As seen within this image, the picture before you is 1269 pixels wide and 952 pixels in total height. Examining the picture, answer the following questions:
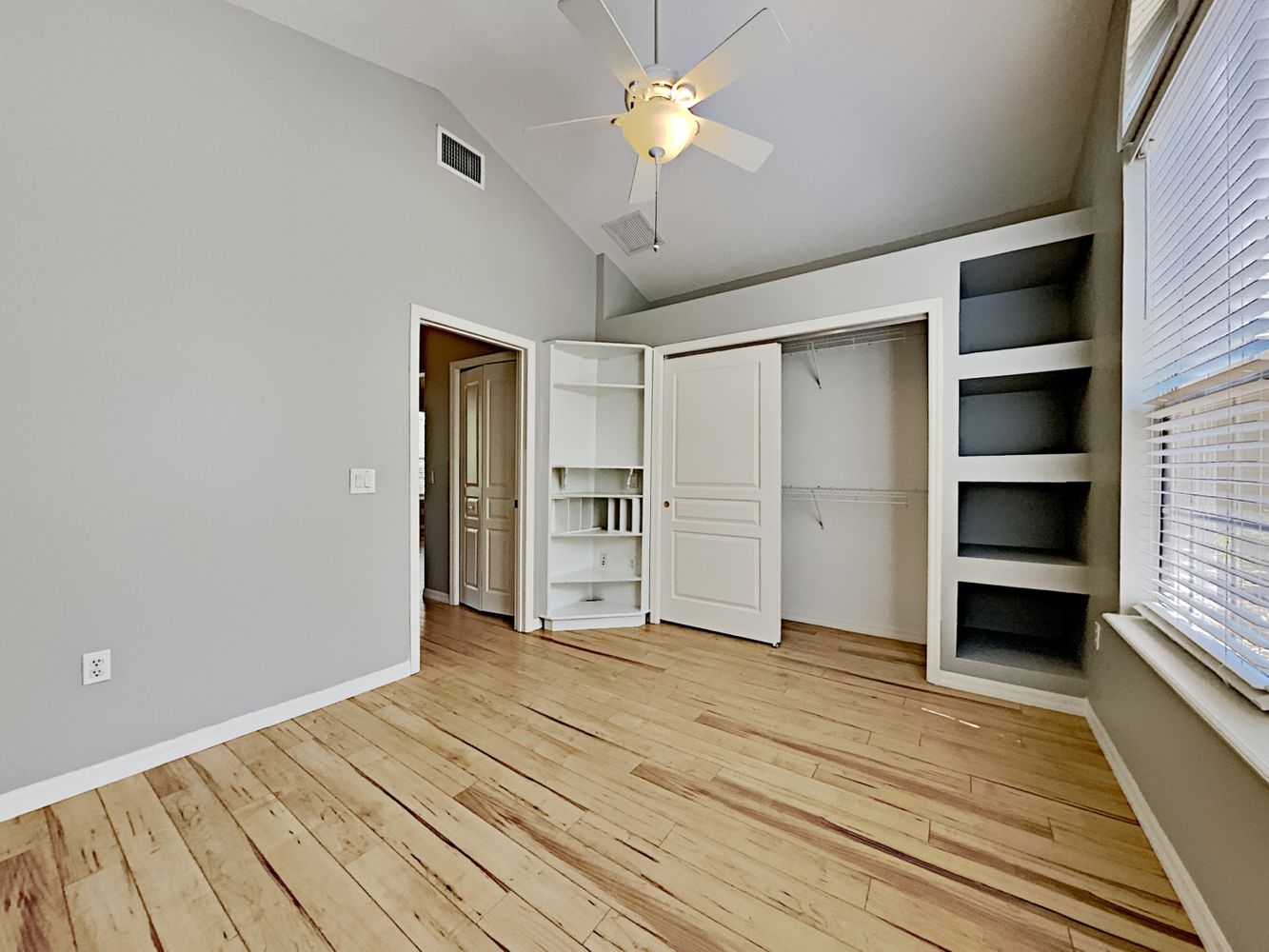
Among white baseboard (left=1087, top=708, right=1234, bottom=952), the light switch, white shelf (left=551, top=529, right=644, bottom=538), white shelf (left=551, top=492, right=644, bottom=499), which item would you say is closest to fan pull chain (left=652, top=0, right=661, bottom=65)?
the light switch

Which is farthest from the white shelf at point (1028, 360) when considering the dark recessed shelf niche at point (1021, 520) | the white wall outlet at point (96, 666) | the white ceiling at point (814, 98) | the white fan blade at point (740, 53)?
the white wall outlet at point (96, 666)

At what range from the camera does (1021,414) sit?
3209 millimetres

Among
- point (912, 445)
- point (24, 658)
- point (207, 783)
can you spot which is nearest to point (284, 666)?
point (207, 783)

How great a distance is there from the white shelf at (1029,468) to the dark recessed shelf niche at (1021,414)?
49 cm

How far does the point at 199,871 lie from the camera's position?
148 cm

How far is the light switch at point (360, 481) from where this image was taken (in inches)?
105

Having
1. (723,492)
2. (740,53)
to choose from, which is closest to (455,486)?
(723,492)

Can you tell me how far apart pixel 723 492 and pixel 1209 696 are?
2450 millimetres

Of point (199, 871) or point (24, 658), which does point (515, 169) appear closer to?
point (24, 658)

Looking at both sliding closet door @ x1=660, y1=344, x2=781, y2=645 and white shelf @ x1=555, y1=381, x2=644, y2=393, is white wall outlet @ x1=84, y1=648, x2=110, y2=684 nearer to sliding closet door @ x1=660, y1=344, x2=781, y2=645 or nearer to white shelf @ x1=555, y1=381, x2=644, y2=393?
white shelf @ x1=555, y1=381, x2=644, y2=393

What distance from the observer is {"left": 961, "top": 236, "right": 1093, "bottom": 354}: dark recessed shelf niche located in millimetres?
2688

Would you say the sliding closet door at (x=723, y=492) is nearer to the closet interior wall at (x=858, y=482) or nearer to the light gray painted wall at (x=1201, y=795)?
the closet interior wall at (x=858, y=482)

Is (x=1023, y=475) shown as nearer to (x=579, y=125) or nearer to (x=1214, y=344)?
(x=1214, y=344)

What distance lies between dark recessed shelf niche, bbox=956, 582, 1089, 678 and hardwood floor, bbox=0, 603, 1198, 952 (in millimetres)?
320
